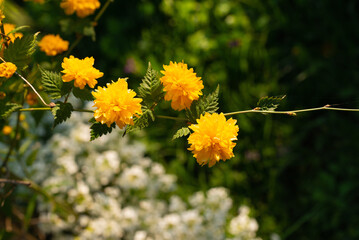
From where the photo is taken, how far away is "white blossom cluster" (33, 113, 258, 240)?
5.50 ft

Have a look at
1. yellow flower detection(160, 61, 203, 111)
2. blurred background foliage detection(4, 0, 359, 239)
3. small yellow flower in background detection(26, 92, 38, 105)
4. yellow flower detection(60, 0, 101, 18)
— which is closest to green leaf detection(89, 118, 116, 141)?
yellow flower detection(160, 61, 203, 111)

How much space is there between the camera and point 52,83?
2.63ft

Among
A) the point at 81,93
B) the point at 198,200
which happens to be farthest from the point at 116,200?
the point at 81,93

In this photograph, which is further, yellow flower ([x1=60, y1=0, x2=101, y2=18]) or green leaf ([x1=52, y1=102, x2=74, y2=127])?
yellow flower ([x1=60, y1=0, x2=101, y2=18])

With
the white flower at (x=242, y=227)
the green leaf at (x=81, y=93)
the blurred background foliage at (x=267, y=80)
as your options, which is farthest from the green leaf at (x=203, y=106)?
the blurred background foliage at (x=267, y=80)

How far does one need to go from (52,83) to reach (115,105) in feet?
0.59

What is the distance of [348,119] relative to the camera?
2113mm

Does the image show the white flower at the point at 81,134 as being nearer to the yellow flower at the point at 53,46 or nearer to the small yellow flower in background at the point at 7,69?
the yellow flower at the point at 53,46

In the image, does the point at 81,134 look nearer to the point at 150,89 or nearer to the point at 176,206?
the point at 176,206

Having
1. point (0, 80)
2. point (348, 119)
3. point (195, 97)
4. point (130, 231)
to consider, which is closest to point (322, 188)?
point (348, 119)

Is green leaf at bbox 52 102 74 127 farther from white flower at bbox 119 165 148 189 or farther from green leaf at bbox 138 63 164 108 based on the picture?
white flower at bbox 119 165 148 189

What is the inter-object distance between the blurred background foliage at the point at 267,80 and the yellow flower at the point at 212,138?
4.17ft

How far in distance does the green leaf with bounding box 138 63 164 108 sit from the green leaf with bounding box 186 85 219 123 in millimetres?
78

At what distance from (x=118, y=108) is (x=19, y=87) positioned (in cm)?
43
